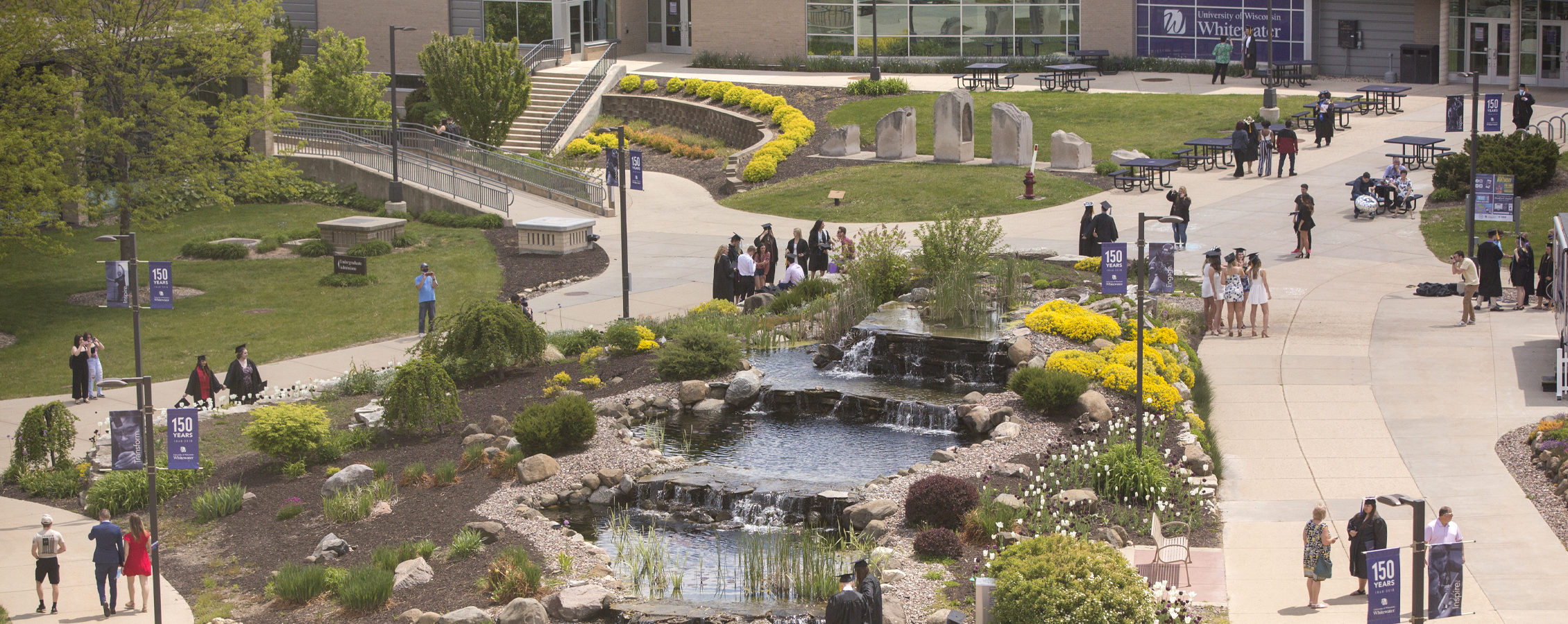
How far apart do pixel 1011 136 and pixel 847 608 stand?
90.1ft

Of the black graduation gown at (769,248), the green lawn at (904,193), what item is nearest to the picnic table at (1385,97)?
the green lawn at (904,193)

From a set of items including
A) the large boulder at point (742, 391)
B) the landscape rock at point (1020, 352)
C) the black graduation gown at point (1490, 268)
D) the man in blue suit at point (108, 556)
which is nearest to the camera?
the man in blue suit at point (108, 556)

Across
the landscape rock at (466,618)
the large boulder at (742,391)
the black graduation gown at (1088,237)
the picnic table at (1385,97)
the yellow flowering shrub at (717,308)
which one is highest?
the picnic table at (1385,97)

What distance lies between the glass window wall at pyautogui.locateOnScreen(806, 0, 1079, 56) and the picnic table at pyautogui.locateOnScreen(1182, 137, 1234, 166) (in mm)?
14308

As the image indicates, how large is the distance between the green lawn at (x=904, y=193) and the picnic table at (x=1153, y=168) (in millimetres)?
1182

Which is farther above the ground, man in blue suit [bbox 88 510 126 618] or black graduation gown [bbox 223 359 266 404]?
black graduation gown [bbox 223 359 266 404]

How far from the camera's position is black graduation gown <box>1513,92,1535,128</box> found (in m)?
36.0

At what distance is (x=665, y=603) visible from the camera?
14383 mm

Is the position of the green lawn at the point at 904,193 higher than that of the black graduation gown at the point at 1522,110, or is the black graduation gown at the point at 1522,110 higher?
the black graduation gown at the point at 1522,110

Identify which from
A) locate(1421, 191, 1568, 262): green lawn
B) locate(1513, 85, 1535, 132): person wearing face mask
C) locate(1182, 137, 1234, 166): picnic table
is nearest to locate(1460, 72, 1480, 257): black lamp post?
locate(1421, 191, 1568, 262): green lawn

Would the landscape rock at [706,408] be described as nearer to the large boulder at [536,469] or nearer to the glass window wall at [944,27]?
the large boulder at [536,469]

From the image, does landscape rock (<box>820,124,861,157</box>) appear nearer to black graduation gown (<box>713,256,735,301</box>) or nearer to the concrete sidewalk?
black graduation gown (<box>713,256,735,301</box>)

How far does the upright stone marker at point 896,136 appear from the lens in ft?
133

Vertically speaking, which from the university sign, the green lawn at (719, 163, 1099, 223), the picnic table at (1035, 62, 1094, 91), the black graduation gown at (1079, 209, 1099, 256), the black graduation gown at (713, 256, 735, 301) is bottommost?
the black graduation gown at (713, 256, 735, 301)
